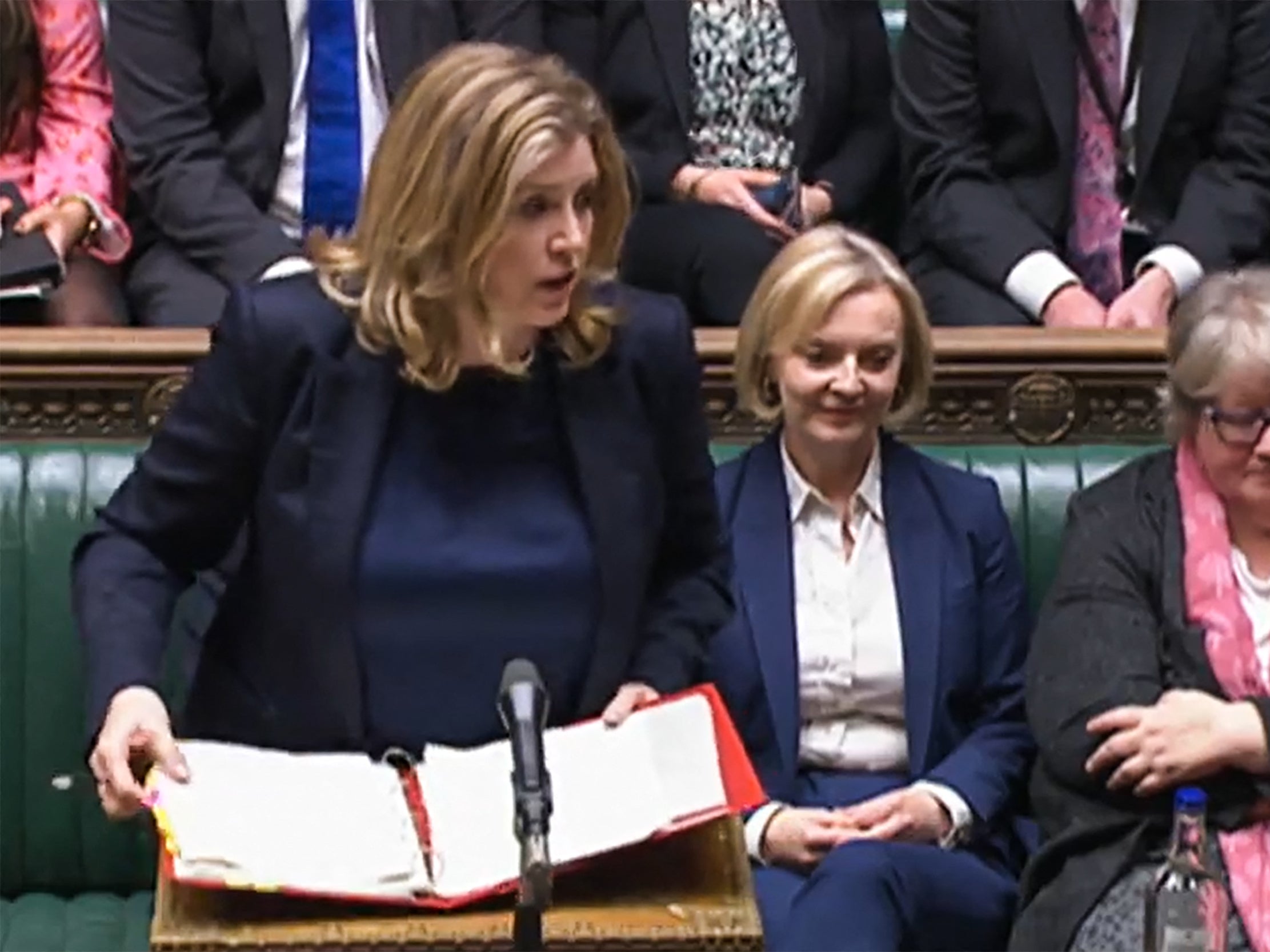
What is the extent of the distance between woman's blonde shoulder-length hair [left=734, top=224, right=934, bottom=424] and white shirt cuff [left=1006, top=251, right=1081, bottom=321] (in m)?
0.64

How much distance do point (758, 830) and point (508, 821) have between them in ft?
2.19

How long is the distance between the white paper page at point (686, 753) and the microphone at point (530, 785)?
28 centimetres

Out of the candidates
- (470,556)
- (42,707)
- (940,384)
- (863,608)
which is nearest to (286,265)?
(42,707)

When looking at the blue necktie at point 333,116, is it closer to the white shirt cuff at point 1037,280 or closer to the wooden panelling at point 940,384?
the wooden panelling at point 940,384

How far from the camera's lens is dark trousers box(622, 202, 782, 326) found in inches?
124

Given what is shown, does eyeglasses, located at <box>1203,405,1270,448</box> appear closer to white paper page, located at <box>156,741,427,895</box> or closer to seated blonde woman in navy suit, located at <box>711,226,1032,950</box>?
seated blonde woman in navy suit, located at <box>711,226,1032,950</box>

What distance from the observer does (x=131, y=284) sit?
3199mm

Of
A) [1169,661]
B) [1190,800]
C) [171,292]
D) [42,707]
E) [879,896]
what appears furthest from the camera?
[171,292]

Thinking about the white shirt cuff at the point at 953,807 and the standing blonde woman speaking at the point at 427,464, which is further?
the white shirt cuff at the point at 953,807

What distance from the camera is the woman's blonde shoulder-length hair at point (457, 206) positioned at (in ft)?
6.23

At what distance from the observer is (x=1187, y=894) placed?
212 cm

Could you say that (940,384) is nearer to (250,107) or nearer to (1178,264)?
(1178,264)

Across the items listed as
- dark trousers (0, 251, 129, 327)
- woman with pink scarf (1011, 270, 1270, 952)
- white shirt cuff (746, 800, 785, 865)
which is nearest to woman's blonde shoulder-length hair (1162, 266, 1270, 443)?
woman with pink scarf (1011, 270, 1270, 952)

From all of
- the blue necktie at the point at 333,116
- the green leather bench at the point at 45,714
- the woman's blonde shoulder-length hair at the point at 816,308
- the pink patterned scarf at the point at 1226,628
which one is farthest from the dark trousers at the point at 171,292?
the pink patterned scarf at the point at 1226,628
